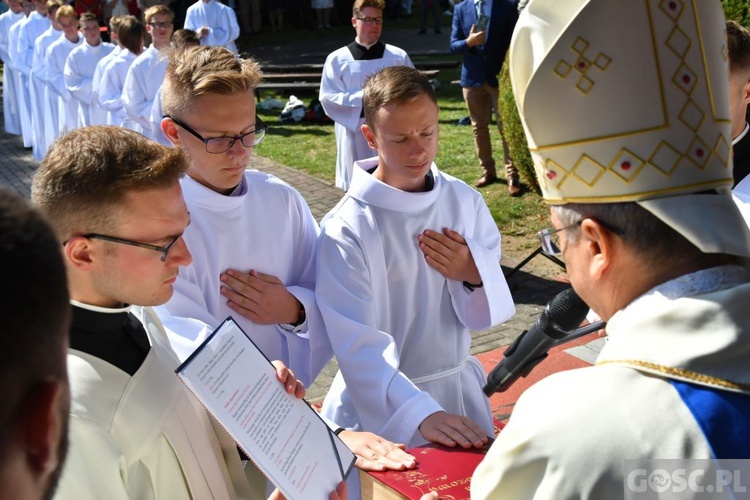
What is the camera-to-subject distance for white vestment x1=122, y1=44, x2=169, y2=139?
31.0 feet

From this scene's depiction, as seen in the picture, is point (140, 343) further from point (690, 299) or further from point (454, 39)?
point (454, 39)

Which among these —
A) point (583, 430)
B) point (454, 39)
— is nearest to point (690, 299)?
point (583, 430)

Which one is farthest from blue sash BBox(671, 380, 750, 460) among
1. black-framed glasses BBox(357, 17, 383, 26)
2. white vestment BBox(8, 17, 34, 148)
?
white vestment BBox(8, 17, 34, 148)

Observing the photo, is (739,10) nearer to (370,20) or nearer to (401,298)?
(370,20)

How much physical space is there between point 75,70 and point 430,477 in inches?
442

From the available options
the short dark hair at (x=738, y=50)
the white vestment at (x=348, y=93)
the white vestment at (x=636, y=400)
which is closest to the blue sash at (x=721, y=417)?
the white vestment at (x=636, y=400)

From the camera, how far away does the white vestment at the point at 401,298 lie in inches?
115

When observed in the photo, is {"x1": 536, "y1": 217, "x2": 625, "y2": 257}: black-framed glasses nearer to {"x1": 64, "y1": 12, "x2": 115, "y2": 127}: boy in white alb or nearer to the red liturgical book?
the red liturgical book

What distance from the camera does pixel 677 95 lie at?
61.4 inches

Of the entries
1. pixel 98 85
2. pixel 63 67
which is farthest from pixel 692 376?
pixel 63 67

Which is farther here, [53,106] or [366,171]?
[53,106]

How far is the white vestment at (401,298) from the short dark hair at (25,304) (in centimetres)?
197

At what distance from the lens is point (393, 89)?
10.2 feet

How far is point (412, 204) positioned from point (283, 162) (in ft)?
29.3
